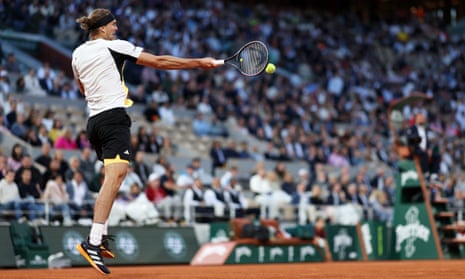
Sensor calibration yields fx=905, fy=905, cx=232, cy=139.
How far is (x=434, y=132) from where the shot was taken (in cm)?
2964

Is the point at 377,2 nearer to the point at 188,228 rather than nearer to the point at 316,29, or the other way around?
the point at 316,29

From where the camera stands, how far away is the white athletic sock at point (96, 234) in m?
8.07

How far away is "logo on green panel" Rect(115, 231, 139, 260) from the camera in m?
15.3

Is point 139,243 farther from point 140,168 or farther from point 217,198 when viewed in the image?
point 217,198

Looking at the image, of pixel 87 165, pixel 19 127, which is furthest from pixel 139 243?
pixel 19 127

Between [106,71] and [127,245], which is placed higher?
[106,71]

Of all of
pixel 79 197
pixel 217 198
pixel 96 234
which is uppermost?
pixel 79 197

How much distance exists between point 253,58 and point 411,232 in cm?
909

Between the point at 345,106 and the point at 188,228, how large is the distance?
14007 millimetres

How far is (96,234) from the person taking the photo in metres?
8.09

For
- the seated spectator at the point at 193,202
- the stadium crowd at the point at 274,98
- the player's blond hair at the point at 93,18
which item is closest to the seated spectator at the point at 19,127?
the stadium crowd at the point at 274,98

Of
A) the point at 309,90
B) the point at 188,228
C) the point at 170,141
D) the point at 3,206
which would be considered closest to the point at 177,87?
the point at 170,141

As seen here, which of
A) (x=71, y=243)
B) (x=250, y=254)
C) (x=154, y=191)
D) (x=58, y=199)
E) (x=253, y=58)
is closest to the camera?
(x=253, y=58)

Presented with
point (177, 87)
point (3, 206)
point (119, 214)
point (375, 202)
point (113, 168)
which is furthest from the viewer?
point (177, 87)
